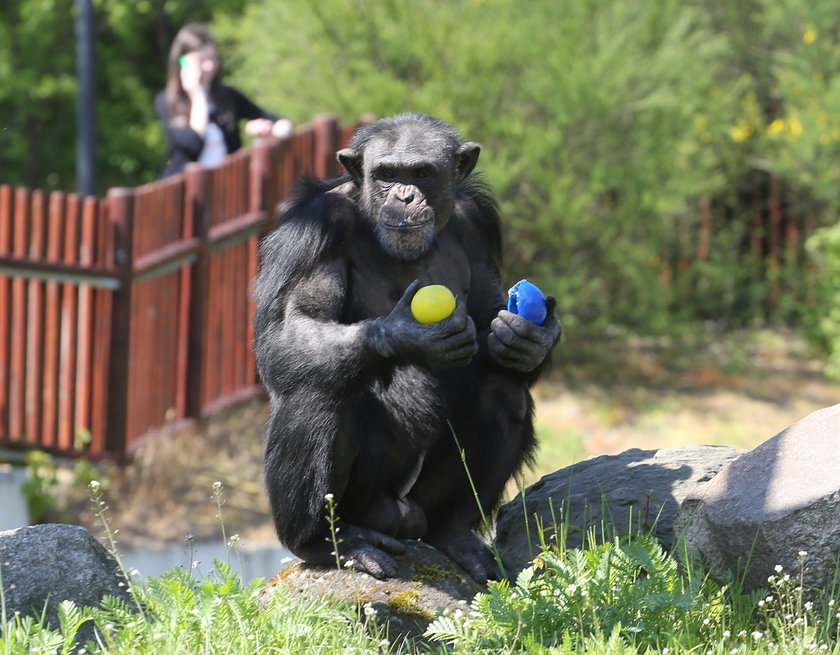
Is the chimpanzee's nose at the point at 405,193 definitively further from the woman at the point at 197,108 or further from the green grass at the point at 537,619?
the woman at the point at 197,108

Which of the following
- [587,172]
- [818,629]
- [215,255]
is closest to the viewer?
[818,629]

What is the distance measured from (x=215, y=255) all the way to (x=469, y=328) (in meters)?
6.67

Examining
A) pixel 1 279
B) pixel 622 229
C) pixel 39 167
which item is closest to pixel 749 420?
pixel 622 229

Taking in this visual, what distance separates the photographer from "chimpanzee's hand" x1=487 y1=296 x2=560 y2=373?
4.52 meters

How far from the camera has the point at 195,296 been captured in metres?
10.4

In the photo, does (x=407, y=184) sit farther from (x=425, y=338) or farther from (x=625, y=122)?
(x=625, y=122)

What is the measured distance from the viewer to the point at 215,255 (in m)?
10.6

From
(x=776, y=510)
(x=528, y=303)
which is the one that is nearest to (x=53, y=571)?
(x=528, y=303)

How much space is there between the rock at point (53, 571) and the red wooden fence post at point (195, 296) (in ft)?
19.5

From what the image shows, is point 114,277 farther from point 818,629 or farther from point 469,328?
point 818,629

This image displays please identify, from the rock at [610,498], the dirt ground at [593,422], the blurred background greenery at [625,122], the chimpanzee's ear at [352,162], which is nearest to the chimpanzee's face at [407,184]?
the chimpanzee's ear at [352,162]

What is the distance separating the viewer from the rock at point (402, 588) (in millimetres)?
4312

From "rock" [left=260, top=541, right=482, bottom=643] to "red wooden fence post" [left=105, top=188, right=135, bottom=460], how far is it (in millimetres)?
5293

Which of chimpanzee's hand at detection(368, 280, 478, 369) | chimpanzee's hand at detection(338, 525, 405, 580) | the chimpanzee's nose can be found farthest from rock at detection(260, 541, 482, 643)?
the chimpanzee's nose
